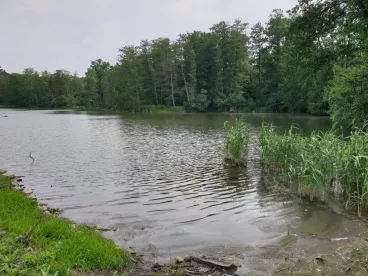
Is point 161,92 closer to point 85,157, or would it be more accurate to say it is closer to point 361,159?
point 85,157

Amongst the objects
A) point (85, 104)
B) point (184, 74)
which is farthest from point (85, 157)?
point (85, 104)

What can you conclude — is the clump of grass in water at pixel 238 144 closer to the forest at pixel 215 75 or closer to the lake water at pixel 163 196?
the lake water at pixel 163 196

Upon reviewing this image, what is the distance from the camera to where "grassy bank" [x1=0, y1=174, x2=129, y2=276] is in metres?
4.04

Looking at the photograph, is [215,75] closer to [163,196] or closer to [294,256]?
[163,196]

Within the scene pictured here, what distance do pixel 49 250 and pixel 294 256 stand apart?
4212mm

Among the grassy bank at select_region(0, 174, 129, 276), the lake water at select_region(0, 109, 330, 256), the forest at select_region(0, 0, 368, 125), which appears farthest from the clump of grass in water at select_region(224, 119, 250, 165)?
the forest at select_region(0, 0, 368, 125)

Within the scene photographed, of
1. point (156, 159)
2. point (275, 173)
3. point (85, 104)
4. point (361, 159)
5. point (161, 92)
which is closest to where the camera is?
point (361, 159)

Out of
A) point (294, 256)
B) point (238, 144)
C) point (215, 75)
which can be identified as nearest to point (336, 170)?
point (294, 256)

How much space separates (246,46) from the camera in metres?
71.1

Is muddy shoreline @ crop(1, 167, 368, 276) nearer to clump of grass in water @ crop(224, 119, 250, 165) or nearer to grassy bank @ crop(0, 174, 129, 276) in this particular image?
grassy bank @ crop(0, 174, 129, 276)

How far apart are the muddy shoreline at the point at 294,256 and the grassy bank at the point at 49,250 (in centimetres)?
30

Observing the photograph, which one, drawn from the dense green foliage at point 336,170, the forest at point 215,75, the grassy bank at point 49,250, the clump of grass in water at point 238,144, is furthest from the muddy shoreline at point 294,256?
the forest at point 215,75

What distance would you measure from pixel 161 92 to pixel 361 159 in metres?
71.4

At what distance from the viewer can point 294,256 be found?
5.58 m
